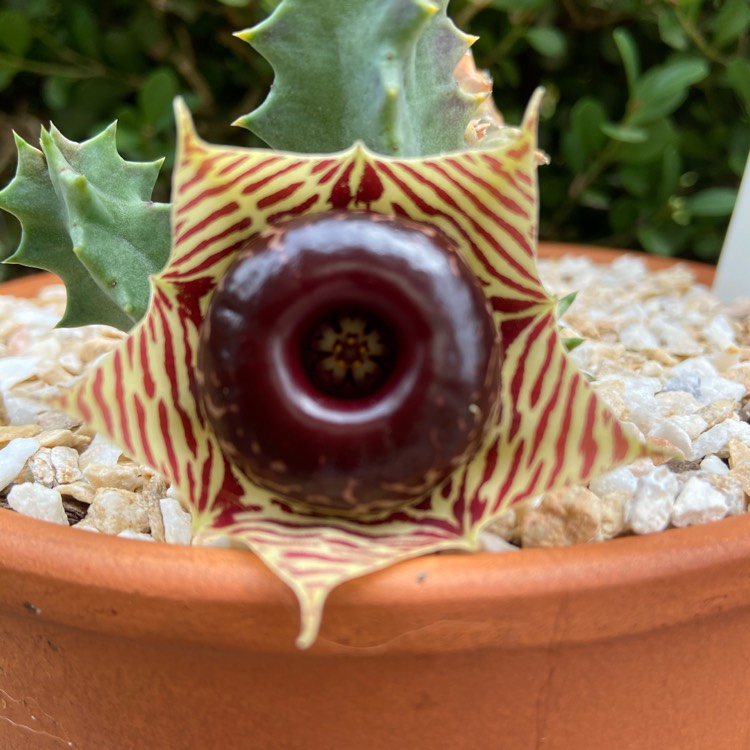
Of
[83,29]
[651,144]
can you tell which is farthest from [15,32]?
[651,144]

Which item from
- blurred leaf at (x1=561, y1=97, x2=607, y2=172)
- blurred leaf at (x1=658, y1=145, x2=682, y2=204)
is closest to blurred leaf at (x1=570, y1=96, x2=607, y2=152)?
blurred leaf at (x1=561, y1=97, x2=607, y2=172)

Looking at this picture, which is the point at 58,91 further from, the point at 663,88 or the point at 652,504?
the point at 652,504

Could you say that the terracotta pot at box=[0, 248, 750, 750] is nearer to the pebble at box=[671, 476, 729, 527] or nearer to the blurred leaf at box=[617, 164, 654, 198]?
the pebble at box=[671, 476, 729, 527]

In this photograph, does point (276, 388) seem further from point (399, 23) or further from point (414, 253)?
point (399, 23)

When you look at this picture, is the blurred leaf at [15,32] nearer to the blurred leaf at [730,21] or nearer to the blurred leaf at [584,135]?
the blurred leaf at [584,135]

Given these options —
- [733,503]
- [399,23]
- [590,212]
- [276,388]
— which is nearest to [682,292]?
[590,212]
